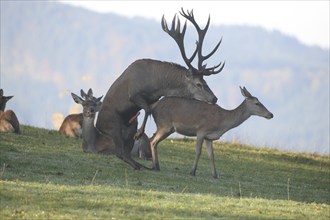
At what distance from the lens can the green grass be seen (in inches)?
615

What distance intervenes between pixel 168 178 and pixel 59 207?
6.16 metres

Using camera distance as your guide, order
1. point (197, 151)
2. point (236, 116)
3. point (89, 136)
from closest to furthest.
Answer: point (197, 151) < point (236, 116) < point (89, 136)

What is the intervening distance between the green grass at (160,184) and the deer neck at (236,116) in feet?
3.59

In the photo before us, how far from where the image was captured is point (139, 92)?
2245 centimetres

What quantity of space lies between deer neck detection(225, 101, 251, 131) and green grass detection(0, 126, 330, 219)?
43.0 inches

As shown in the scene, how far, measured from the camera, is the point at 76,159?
2278 cm

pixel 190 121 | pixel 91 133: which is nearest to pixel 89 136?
pixel 91 133

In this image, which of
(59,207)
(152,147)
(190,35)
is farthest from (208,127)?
(190,35)

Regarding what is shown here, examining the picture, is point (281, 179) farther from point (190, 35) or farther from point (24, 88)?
point (190, 35)

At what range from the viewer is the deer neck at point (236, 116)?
77.6ft

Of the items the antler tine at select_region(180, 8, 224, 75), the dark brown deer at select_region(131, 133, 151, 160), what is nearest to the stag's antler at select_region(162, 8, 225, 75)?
the antler tine at select_region(180, 8, 224, 75)

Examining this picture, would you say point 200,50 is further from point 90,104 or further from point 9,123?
point 9,123

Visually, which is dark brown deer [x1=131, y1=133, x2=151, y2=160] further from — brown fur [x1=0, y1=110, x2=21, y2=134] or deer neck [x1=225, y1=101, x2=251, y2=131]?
brown fur [x1=0, y1=110, x2=21, y2=134]

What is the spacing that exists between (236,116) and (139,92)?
2403 mm
